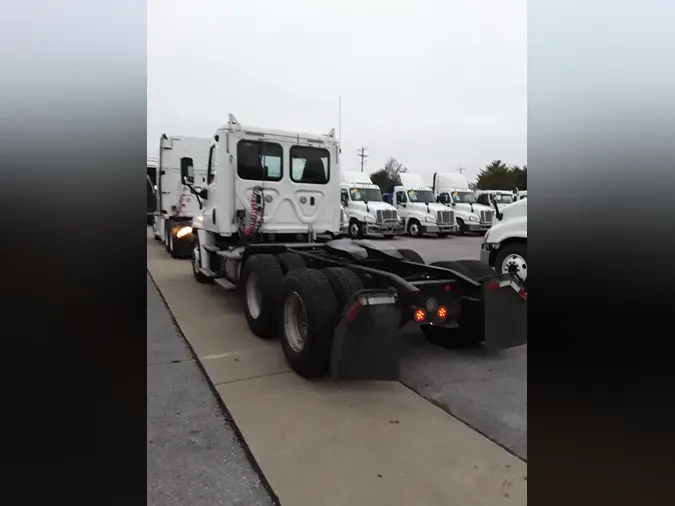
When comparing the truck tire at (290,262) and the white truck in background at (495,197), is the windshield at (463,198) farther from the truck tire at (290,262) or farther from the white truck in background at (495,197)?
the truck tire at (290,262)

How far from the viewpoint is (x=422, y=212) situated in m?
21.1

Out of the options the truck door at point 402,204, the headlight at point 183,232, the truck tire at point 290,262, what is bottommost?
the truck tire at point 290,262

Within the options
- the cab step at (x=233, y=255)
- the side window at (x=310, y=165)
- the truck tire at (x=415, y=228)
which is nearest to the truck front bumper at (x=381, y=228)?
the truck tire at (x=415, y=228)

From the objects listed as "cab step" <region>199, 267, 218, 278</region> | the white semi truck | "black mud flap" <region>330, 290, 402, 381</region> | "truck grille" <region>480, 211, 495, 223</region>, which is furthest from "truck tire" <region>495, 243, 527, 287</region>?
"truck grille" <region>480, 211, 495, 223</region>

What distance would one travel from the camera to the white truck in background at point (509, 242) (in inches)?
290

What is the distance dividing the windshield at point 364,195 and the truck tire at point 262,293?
14738 mm

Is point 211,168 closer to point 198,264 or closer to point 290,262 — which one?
point 198,264

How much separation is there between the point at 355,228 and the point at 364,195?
166 centimetres

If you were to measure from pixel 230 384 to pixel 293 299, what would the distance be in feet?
3.02

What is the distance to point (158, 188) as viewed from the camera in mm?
13648

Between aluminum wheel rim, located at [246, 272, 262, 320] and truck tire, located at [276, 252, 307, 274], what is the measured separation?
0.34 meters
